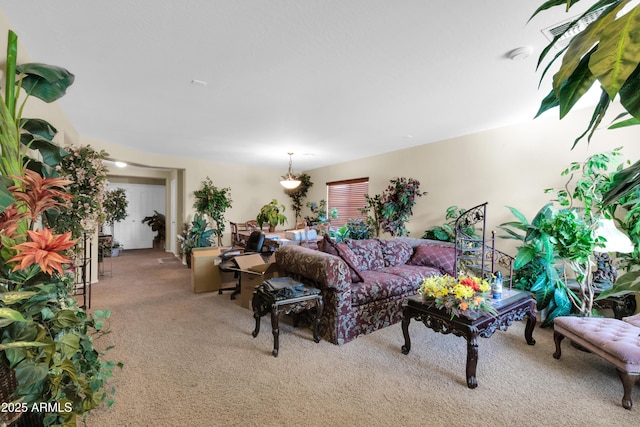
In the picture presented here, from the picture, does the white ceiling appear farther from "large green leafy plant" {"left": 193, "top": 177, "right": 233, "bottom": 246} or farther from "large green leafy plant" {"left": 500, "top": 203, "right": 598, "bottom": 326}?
"large green leafy plant" {"left": 193, "top": 177, "right": 233, "bottom": 246}

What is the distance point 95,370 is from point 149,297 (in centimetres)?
286

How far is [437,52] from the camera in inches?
83.4

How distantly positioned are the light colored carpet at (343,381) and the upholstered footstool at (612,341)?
20 centimetres

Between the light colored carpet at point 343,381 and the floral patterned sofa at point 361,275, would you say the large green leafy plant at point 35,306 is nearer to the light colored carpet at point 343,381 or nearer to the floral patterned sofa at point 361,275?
the light colored carpet at point 343,381

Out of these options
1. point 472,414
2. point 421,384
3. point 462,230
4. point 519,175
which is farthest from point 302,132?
point 472,414

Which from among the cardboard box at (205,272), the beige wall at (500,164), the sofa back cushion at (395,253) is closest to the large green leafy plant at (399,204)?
the beige wall at (500,164)

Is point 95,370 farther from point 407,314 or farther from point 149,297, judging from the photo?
point 149,297

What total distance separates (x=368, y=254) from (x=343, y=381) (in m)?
1.76

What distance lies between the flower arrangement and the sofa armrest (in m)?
0.75

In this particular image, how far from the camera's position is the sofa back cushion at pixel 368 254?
11.9 ft

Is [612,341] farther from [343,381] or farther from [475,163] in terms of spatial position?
[475,163]

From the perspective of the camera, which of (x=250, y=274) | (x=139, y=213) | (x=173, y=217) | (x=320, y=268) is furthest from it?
(x=139, y=213)

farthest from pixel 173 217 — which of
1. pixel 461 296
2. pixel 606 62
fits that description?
pixel 606 62

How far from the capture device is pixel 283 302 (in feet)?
8.47
